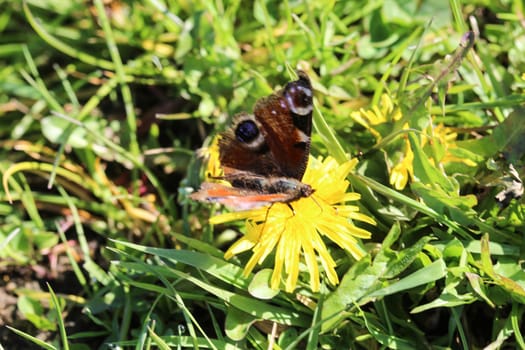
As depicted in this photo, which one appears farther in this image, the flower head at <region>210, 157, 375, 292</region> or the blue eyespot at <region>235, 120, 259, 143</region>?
the blue eyespot at <region>235, 120, 259, 143</region>

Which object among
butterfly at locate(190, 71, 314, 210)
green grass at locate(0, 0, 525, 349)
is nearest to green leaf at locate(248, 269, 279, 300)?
green grass at locate(0, 0, 525, 349)

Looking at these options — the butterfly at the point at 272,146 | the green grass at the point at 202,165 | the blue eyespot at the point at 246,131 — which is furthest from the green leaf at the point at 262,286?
the blue eyespot at the point at 246,131

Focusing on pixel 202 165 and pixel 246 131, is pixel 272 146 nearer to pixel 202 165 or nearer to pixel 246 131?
pixel 246 131

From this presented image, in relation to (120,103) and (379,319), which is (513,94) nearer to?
(379,319)

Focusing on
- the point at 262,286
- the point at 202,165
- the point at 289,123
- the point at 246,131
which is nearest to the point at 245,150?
the point at 246,131

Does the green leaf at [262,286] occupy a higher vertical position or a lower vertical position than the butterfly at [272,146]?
lower

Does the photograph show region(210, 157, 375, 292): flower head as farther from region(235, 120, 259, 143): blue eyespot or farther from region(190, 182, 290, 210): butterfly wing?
region(235, 120, 259, 143): blue eyespot

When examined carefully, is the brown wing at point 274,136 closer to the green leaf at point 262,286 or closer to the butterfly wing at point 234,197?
the butterfly wing at point 234,197
